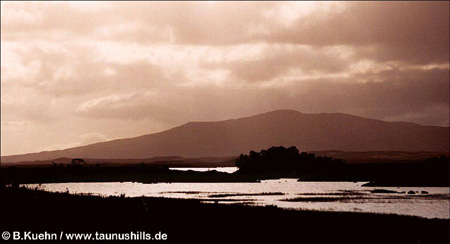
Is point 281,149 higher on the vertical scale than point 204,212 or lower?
higher

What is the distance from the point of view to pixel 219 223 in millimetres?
43094

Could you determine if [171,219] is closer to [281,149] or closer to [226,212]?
[226,212]

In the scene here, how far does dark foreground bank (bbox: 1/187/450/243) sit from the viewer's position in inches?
1464

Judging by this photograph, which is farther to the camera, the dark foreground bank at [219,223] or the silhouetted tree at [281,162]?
the silhouetted tree at [281,162]

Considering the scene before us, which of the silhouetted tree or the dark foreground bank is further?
the silhouetted tree

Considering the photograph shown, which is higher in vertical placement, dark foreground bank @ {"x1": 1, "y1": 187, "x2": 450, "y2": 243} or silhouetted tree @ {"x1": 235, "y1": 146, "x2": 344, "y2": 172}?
silhouetted tree @ {"x1": 235, "y1": 146, "x2": 344, "y2": 172}

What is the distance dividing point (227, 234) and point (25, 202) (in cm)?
2255

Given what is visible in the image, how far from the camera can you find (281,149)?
556 ft

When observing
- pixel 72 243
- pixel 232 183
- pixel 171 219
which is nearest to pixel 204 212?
pixel 171 219

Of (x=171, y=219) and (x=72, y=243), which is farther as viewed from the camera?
(x=171, y=219)

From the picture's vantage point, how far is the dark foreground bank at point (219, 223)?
1464 inches

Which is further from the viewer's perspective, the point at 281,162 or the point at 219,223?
the point at 281,162

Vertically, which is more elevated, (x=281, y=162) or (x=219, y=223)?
(x=281, y=162)

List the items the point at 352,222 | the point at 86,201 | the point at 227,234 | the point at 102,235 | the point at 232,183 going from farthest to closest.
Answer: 1. the point at 232,183
2. the point at 86,201
3. the point at 352,222
4. the point at 227,234
5. the point at 102,235
